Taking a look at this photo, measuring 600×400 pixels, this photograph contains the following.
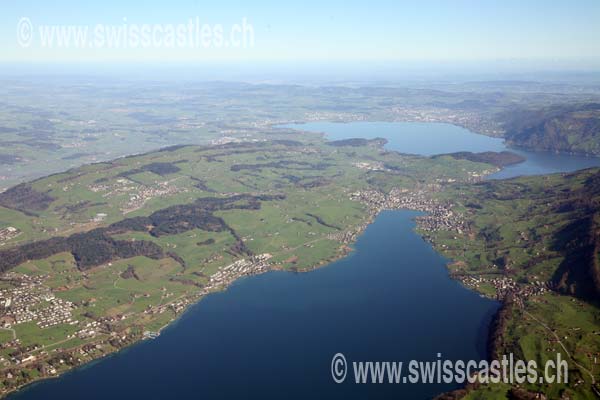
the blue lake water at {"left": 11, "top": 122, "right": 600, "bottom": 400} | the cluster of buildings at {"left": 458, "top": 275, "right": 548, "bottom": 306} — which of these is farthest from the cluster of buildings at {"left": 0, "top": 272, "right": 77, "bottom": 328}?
the cluster of buildings at {"left": 458, "top": 275, "right": 548, "bottom": 306}

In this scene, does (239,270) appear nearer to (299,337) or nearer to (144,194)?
(299,337)

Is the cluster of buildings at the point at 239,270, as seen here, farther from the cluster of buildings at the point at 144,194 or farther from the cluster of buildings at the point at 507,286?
the cluster of buildings at the point at 144,194

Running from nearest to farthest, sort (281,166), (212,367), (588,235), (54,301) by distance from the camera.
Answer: (212,367)
(54,301)
(588,235)
(281,166)

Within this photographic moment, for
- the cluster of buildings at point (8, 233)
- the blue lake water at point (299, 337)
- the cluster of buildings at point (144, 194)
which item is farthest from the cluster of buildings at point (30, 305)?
the cluster of buildings at point (144, 194)

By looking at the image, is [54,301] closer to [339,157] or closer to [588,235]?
[588,235]

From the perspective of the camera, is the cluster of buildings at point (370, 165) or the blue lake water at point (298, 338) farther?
the cluster of buildings at point (370, 165)

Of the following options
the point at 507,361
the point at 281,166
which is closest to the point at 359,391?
the point at 507,361

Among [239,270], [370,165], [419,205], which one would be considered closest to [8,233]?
[239,270]
